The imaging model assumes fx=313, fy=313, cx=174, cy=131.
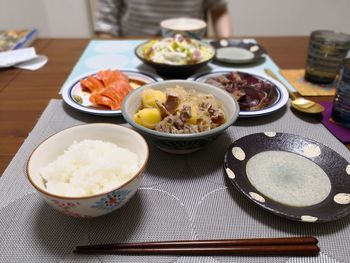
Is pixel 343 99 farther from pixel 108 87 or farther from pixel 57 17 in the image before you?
pixel 57 17

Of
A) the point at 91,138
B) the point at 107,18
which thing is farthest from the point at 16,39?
the point at 91,138

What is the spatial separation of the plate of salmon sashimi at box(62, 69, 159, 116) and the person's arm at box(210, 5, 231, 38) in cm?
94

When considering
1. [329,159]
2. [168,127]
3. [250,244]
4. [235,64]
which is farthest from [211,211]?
[235,64]

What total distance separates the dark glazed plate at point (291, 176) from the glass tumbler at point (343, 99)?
0.71 feet

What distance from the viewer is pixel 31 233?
61 centimetres

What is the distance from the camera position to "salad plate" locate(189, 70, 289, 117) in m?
1.00

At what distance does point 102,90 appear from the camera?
106cm

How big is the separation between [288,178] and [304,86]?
1.93ft

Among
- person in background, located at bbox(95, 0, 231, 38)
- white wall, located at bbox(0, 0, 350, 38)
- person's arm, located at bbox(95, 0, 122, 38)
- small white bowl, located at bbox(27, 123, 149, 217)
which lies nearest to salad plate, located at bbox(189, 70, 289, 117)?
small white bowl, located at bbox(27, 123, 149, 217)

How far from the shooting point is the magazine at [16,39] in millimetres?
1429

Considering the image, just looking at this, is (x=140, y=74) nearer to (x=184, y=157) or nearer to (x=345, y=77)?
(x=184, y=157)

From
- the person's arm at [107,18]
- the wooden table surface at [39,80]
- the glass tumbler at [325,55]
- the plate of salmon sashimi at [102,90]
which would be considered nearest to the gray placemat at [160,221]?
the wooden table surface at [39,80]

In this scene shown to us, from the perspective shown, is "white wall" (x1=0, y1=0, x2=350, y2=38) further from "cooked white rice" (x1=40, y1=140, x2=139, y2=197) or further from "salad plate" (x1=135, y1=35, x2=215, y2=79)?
"cooked white rice" (x1=40, y1=140, x2=139, y2=197)

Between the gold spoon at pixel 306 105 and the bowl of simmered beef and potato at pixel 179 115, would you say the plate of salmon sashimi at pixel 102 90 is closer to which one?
the bowl of simmered beef and potato at pixel 179 115
